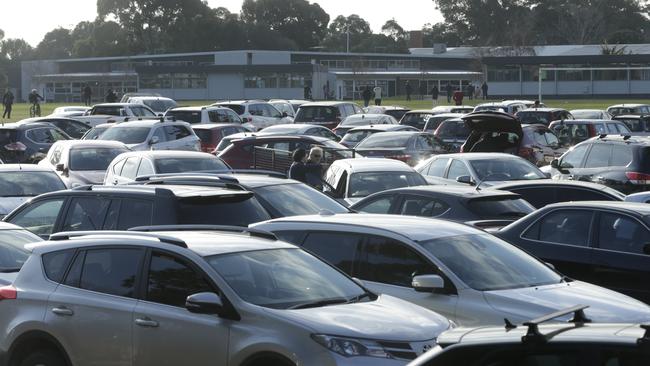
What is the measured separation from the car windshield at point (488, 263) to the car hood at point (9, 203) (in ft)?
34.0

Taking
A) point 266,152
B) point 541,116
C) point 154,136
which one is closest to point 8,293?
point 266,152

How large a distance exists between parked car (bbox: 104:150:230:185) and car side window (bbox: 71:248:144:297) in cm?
966

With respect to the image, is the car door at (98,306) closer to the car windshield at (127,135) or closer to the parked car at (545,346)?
the parked car at (545,346)

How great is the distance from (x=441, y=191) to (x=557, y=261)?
9.34ft

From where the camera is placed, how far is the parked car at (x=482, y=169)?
808 inches

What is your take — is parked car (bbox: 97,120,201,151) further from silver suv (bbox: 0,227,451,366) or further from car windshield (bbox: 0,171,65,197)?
silver suv (bbox: 0,227,451,366)

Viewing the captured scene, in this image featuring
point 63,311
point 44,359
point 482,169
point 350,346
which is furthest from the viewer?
point 482,169

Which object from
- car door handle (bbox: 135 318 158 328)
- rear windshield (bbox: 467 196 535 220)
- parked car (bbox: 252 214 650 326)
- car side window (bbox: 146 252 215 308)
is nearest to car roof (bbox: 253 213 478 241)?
parked car (bbox: 252 214 650 326)

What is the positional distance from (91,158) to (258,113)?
73.1 ft

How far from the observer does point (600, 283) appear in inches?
458

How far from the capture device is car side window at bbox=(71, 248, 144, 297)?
856 cm

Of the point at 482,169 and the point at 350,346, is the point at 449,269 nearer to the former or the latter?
the point at 350,346

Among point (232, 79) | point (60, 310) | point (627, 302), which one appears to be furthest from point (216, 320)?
point (232, 79)

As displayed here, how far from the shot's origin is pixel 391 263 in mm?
9883
